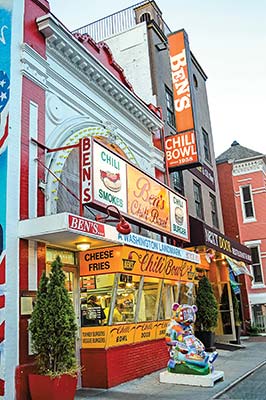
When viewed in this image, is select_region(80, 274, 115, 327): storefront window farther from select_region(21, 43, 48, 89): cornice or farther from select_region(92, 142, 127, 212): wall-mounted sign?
select_region(21, 43, 48, 89): cornice

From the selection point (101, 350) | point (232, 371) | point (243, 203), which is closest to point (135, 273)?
point (101, 350)

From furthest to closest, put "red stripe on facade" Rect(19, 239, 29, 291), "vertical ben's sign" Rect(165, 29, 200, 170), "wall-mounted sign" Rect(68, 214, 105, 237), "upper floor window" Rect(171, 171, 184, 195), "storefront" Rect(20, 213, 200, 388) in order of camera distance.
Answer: "upper floor window" Rect(171, 171, 184, 195)
"vertical ben's sign" Rect(165, 29, 200, 170)
"storefront" Rect(20, 213, 200, 388)
"red stripe on facade" Rect(19, 239, 29, 291)
"wall-mounted sign" Rect(68, 214, 105, 237)

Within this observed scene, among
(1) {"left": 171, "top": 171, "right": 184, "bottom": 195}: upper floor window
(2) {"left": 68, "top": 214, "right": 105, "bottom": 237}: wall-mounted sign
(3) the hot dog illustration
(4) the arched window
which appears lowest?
(2) {"left": 68, "top": 214, "right": 105, "bottom": 237}: wall-mounted sign

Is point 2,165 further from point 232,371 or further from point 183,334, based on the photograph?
point 232,371

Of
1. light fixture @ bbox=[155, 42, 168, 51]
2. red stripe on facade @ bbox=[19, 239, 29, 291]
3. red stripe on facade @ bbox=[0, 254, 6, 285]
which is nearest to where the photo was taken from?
red stripe on facade @ bbox=[0, 254, 6, 285]

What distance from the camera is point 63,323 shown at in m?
7.52

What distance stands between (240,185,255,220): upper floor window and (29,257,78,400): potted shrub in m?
19.0

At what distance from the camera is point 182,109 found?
603 inches

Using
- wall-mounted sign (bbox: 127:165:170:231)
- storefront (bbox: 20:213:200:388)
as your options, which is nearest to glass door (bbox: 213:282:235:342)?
storefront (bbox: 20:213:200:388)

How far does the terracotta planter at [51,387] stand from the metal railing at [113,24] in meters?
15.9

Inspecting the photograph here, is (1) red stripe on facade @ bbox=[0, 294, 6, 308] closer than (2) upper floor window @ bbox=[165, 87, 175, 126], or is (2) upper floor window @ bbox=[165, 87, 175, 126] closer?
(1) red stripe on facade @ bbox=[0, 294, 6, 308]

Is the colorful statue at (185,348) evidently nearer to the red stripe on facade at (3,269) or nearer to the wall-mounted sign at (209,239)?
the red stripe on facade at (3,269)

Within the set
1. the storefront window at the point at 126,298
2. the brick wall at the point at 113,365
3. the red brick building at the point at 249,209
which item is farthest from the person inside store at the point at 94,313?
the red brick building at the point at 249,209

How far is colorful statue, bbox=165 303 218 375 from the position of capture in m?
9.29
